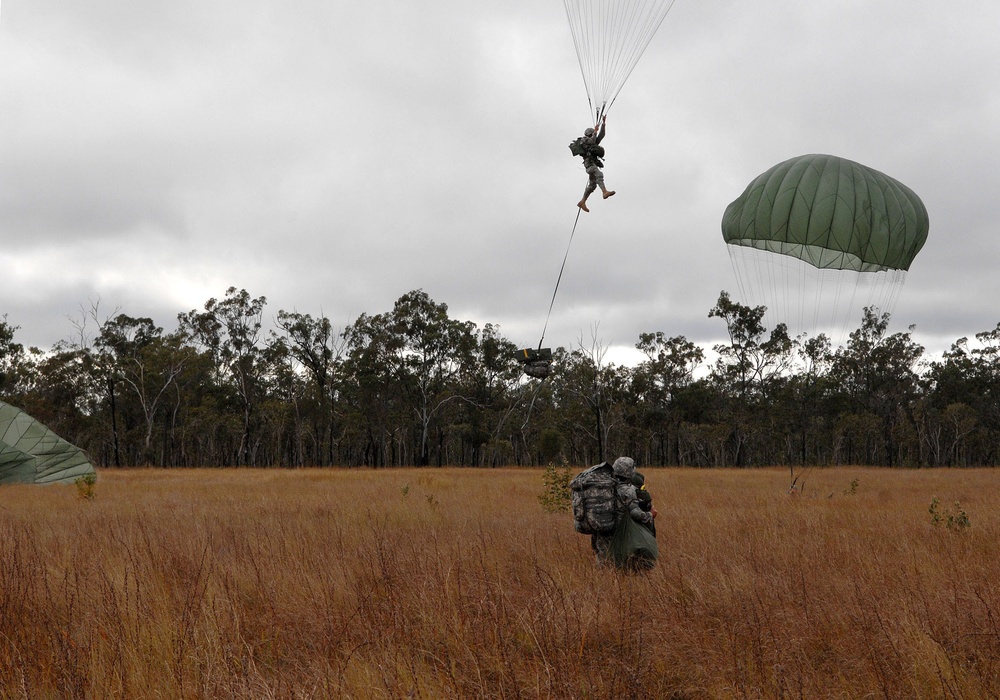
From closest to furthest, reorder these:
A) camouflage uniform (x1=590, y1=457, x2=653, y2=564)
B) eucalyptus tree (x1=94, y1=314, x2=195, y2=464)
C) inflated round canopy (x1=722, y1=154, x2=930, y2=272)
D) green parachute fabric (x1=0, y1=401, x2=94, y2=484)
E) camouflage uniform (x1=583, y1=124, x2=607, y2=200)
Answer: camouflage uniform (x1=590, y1=457, x2=653, y2=564) < camouflage uniform (x1=583, y1=124, x2=607, y2=200) < inflated round canopy (x1=722, y1=154, x2=930, y2=272) < green parachute fabric (x1=0, y1=401, x2=94, y2=484) < eucalyptus tree (x1=94, y1=314, x2=195, y2=464)

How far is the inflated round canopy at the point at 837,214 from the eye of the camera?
12.2m

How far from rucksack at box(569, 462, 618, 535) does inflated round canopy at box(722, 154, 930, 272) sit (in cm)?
838

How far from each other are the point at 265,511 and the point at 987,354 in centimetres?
7001

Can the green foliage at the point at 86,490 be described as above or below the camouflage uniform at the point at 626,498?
below

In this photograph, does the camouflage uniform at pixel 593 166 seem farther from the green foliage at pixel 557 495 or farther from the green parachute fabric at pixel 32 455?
the green parachute fabric at pixel 32 455

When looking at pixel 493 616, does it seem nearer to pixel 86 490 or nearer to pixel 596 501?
pixel 596 501

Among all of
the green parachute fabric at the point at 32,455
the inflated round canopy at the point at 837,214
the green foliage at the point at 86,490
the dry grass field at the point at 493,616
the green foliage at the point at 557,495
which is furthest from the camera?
the green parachute fabric at the point at 32,455

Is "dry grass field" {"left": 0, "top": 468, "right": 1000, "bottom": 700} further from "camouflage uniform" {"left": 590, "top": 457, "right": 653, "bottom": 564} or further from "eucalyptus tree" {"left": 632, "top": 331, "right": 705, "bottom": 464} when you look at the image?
"eucalyptus tree" {"left": 632, "top": 331, "right": 705, "bottom": 464}

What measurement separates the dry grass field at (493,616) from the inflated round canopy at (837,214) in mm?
5786

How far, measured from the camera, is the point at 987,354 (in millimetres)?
60094

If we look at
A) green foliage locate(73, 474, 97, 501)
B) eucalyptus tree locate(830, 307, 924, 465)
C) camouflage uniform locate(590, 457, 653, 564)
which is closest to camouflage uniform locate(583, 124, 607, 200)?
camouflage uniform locate(590, 457, 653, 564)

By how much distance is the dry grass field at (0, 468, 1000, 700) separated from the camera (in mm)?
3500

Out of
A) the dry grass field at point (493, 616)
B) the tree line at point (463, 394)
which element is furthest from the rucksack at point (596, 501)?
the tree line at point (463, 394)

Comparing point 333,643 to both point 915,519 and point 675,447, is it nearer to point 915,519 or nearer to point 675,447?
point 915,519
